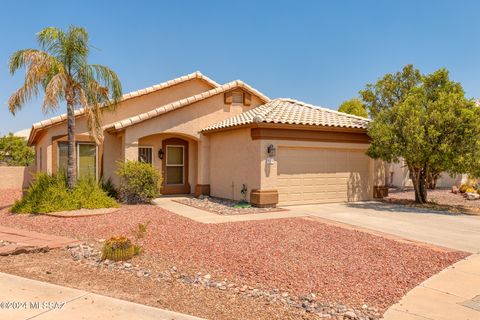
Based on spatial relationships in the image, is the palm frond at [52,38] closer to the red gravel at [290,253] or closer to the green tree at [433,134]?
the red gravel at [290,253]

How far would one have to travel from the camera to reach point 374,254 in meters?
6.82

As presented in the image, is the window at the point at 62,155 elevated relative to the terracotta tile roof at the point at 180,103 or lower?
lower

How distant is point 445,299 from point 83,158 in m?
14.3

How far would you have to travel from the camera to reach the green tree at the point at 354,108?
29.7 metres

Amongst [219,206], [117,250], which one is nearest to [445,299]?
[117,250]

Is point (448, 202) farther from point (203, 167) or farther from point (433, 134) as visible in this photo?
point (203, 167)

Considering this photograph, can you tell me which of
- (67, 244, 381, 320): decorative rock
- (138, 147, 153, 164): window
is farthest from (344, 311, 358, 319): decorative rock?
(138, 147, 153, 164): window

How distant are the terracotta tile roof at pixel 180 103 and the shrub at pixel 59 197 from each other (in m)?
2.77

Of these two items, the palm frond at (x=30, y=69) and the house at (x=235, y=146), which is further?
the house at (x=235, y=146)

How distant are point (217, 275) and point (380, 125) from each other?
10.3 meters

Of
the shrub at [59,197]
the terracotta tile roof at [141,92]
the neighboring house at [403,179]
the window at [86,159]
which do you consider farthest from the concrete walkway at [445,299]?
the neighboring house at [403,179]

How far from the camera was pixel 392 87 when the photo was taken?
21047 mm

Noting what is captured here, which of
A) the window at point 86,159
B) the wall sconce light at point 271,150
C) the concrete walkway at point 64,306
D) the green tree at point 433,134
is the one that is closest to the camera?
the concrete walkway at point 64,306

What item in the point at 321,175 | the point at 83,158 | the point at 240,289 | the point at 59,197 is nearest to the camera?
the point at 240,289
